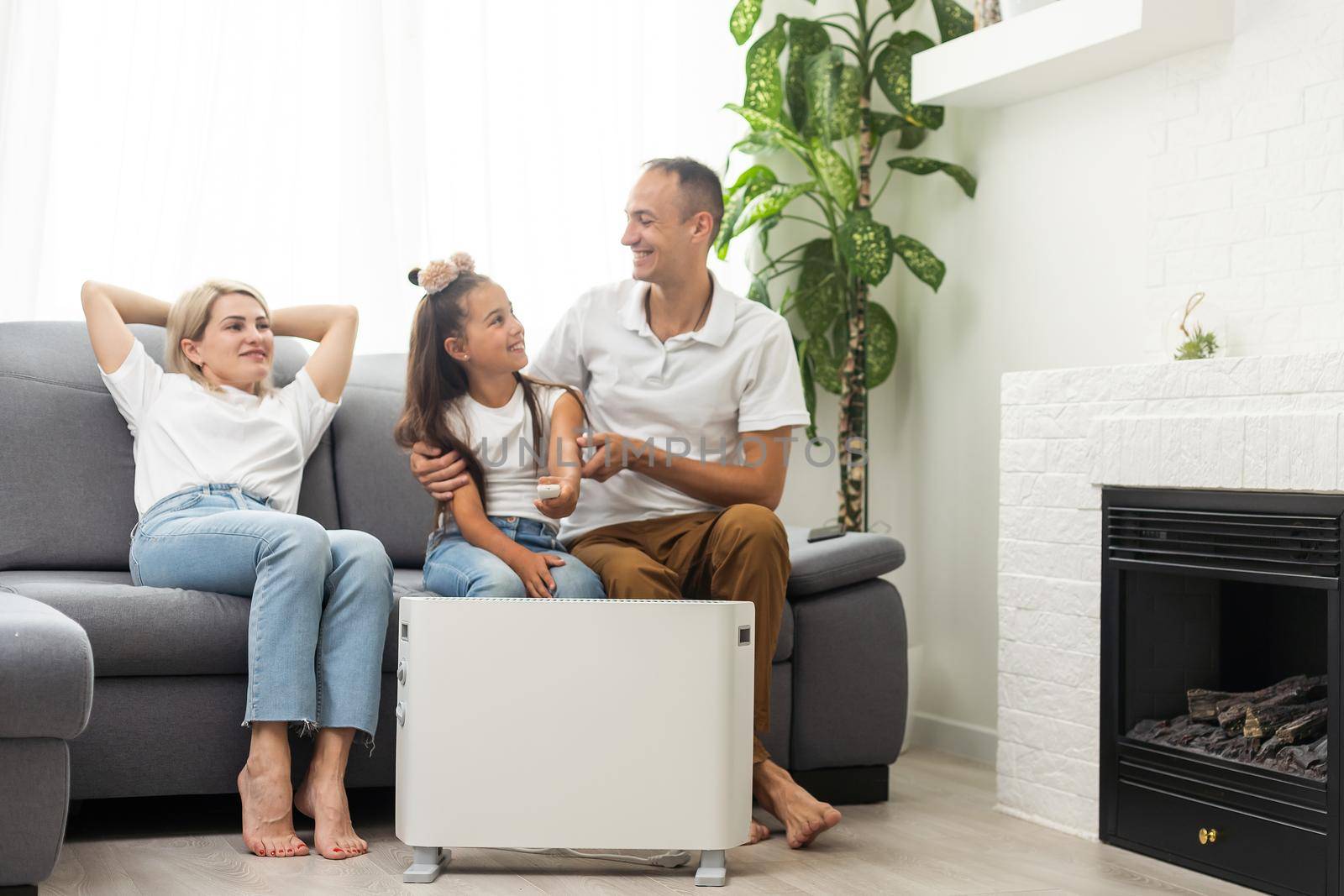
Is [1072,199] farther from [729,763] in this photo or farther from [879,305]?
[729,763]

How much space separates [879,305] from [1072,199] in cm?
62

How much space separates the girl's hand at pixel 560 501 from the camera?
83.0 inches

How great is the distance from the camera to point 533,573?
7.18 feet

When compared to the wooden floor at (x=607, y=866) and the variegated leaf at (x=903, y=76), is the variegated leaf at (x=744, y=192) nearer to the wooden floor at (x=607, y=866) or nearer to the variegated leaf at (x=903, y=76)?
the variegated leaf at (x=903, y=76)

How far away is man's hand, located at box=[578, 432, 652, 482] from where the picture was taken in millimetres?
2180

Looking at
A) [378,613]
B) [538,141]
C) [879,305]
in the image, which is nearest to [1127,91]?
[879,305]

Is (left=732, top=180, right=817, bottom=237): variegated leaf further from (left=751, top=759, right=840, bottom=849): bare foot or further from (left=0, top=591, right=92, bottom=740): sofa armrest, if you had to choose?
(left=0, top=591, right=92, bottom=740): sofa armrest

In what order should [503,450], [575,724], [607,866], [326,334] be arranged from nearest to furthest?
1. [575,724]
2. [607,866]
3. [503,450]
4. [326,334]

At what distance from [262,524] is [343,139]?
1.29 metres

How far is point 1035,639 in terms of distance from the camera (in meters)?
2.51

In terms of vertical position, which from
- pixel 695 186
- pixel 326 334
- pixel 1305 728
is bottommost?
pixel 1305 728

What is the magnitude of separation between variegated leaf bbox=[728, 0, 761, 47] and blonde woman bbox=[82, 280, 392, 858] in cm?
131

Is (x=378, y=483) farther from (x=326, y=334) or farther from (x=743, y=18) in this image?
(x=743, y=18)

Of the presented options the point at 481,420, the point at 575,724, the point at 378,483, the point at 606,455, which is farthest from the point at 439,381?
the point at 575,724
